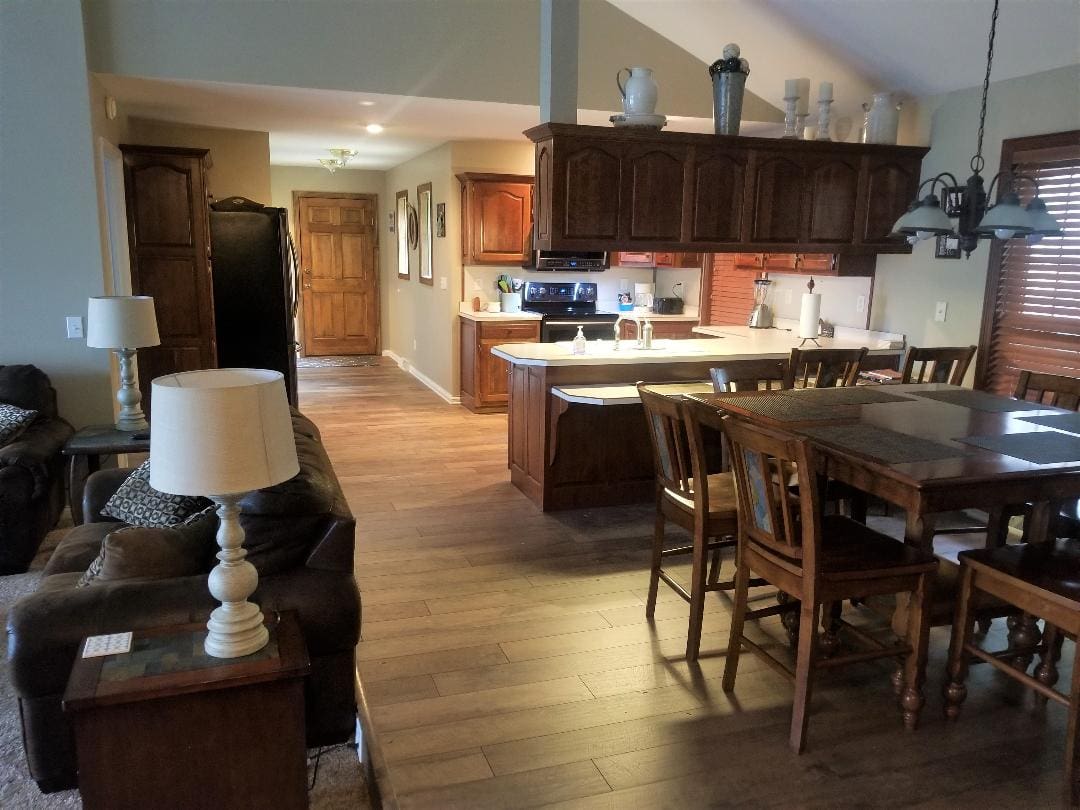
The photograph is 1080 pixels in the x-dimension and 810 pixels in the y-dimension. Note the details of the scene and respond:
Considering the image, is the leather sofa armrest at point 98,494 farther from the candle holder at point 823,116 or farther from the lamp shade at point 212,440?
the candle holder at point 823,116

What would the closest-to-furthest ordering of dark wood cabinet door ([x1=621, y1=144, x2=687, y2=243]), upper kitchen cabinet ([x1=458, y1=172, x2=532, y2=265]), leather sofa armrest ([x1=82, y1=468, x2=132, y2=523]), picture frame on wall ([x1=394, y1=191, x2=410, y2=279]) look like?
1. leather sofa armrest ([x1=82, y1=468, x2=132, y2=523])
2. dark wood cabinet door ([x1=621, y1=144, x2=687, y2=243])
3. upper kitchen cabinet ([x1=458, y1=172, x2=532, y2=265])
4. picture frame on wall ([x1=394, y1=191, x2=410, y2=279])

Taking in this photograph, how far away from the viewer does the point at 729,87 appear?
442 centimetres

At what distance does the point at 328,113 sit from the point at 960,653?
522cm

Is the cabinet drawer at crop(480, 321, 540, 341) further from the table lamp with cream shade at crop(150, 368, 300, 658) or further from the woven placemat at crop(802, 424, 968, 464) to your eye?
the table lamp with cream shade at crop(150, 368, 300, 658)

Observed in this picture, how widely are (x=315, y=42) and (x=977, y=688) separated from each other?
187 inches

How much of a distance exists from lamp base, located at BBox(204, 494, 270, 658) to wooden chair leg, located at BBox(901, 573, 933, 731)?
1969mm

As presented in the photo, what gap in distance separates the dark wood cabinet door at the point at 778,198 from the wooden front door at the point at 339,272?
260 inches

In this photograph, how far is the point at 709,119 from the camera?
5.69 metres

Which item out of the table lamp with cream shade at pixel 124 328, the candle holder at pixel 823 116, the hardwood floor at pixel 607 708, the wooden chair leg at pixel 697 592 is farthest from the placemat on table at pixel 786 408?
the table lamp with cream shade at pixel 124 328

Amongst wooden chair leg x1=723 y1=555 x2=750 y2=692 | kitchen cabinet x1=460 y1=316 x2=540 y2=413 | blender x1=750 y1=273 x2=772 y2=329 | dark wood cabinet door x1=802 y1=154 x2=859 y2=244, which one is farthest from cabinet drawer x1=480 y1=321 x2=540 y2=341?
wooden chair leg x1=723 y1=555 x2=750 y2=692

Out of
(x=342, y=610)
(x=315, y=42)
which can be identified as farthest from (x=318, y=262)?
(x=342, y=610)

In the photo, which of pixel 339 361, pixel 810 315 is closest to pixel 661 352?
pixel 810 315

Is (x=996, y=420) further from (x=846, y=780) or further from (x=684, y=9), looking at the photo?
(x=684, y=9)

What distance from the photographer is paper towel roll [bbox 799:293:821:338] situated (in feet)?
16.9
